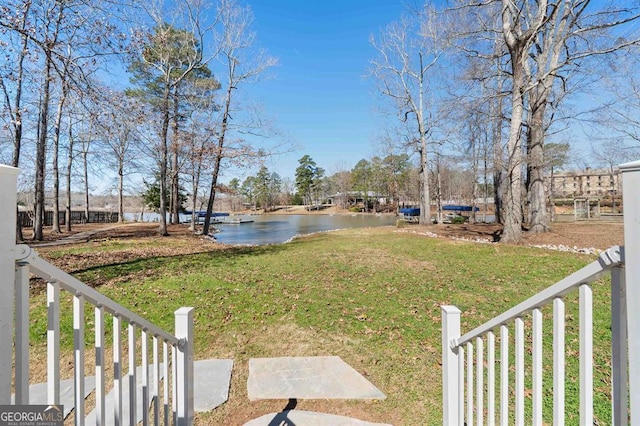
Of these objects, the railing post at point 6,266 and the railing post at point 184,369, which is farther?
the railing post at point 184,369

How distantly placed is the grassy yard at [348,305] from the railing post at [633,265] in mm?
1868

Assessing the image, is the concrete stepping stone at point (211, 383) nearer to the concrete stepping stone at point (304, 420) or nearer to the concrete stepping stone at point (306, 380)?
the concrete stepping stone at point (306, 380)

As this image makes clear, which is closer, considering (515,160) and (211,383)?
(211,383)

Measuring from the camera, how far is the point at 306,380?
276 cm

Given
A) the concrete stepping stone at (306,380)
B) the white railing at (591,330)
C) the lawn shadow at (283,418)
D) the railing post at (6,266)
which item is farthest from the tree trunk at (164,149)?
the white railing at (591,330)

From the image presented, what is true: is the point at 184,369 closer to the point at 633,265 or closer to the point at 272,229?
the point at 633,265

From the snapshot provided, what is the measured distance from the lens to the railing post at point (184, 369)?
1.76 metres

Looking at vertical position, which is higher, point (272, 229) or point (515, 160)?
point (515, 160)

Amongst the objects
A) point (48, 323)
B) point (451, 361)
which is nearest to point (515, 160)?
point (451, 361)

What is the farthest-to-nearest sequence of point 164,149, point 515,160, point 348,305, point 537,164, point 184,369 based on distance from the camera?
point 164,149
point 537,164
point 515,160
point 348,305
point 184,369

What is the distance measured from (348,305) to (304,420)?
2.33 m

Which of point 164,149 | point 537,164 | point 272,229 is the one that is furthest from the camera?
point 272,229

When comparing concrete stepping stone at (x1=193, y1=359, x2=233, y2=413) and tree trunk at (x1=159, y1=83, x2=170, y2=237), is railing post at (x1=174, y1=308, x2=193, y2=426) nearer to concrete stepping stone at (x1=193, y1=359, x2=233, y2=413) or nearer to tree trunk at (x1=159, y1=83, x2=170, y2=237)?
concrete stepping stone at (x1=193, y1=359, x2=233, y2=413)

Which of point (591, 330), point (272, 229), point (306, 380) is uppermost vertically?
point (591, 330)
